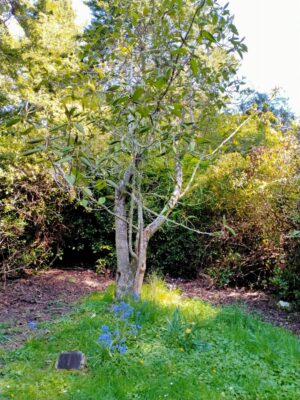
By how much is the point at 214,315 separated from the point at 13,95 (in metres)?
4.26

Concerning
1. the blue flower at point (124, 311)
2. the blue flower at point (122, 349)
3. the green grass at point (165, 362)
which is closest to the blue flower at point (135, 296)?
the green grass at point (165, 362)

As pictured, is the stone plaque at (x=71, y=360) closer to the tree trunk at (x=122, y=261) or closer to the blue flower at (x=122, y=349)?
the blue flower at (x=122, y=349)

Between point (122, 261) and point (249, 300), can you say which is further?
point (249, 300)

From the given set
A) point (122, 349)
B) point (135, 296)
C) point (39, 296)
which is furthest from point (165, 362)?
point (39, 296)

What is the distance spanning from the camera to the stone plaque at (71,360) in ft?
9.40

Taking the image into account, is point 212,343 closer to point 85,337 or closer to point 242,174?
point 85,337

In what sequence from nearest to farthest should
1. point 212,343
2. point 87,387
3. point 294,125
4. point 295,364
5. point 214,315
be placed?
point 87,387
point 295,364
point 212,343
point 214,315
point 294,125

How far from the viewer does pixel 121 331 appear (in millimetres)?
3275

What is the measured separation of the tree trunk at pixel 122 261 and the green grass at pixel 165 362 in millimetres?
587

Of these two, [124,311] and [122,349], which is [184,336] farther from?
[124,311]

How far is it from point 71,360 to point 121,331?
1.79ft

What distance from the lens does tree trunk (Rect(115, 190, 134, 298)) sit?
457 centimetres

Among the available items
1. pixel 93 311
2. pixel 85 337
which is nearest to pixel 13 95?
pixel 93 311

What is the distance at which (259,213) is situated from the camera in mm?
5734
